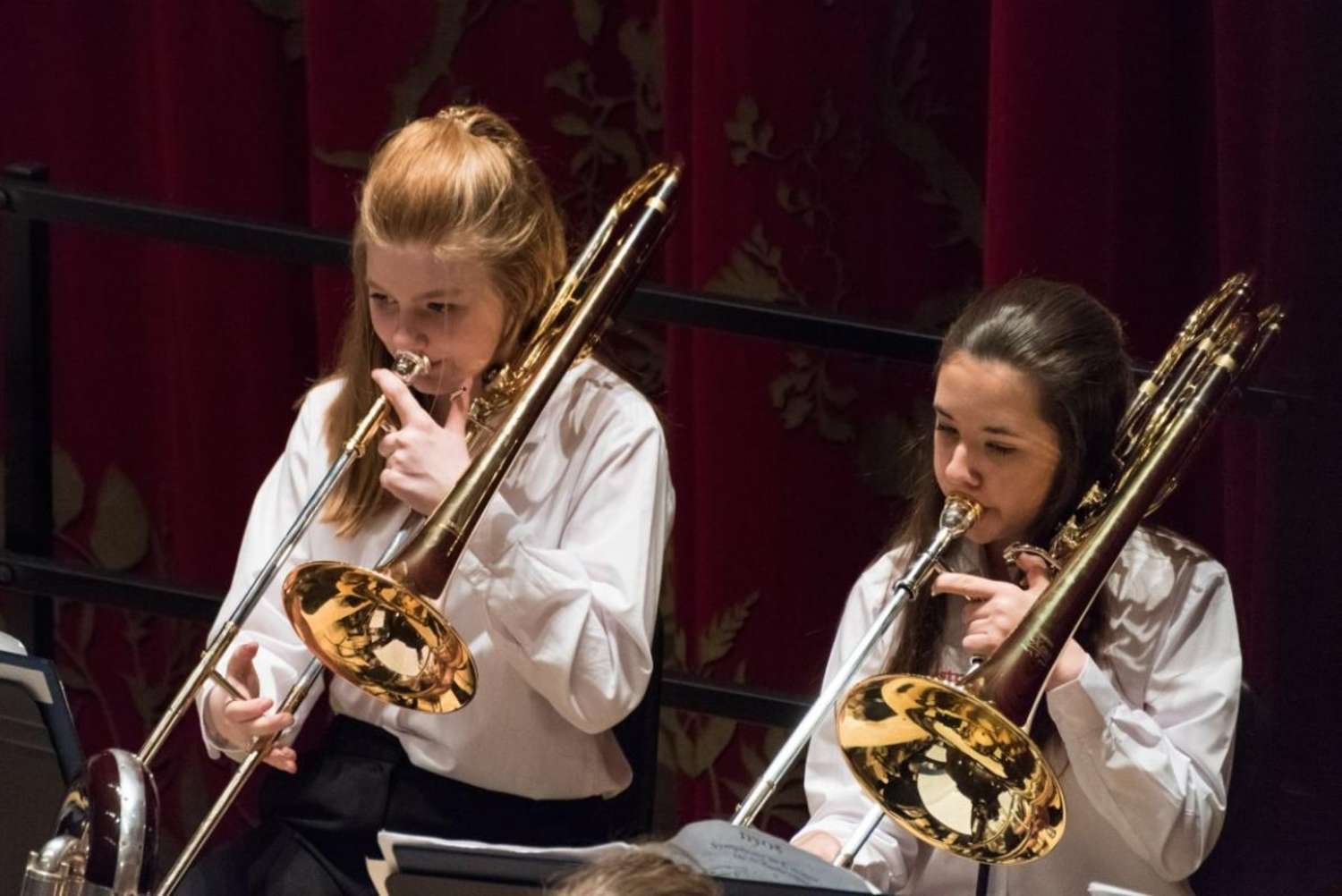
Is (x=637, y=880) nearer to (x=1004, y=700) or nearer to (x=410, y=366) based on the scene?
(x=1004, y=700)

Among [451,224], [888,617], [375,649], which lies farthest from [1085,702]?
[451,224]

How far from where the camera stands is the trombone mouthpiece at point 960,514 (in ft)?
6.70

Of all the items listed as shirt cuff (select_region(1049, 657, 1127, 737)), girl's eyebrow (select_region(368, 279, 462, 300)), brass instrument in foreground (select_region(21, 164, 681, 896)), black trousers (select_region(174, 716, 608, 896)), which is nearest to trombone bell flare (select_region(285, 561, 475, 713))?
brass instrument in foreground (select_region(21, 164, 681, 896))

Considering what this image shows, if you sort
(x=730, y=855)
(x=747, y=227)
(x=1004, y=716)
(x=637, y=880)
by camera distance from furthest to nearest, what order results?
(x=747, y=227) → (x=1004, y=716) → (x=730, y=855) → (x=637, y=880)

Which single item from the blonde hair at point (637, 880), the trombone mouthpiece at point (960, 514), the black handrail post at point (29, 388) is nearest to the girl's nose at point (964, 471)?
the trombone mouthpiece at point (960, 514)

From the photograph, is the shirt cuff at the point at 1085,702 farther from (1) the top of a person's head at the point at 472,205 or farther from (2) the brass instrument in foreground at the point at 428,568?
(1) the top of a person's head at the point at 472,205

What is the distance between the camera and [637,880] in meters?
1.40

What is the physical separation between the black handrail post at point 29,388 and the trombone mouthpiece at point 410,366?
2.22 feet

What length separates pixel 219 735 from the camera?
7.44ft

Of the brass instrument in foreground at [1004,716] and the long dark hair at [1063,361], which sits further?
the long dark hair at [1063,361]

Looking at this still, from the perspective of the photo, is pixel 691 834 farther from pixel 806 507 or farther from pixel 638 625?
pixel 806 507

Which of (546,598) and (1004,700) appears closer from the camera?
(1004,700)

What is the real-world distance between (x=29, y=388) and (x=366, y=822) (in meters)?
0.77

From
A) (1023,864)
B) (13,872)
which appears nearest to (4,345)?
(13,872)
